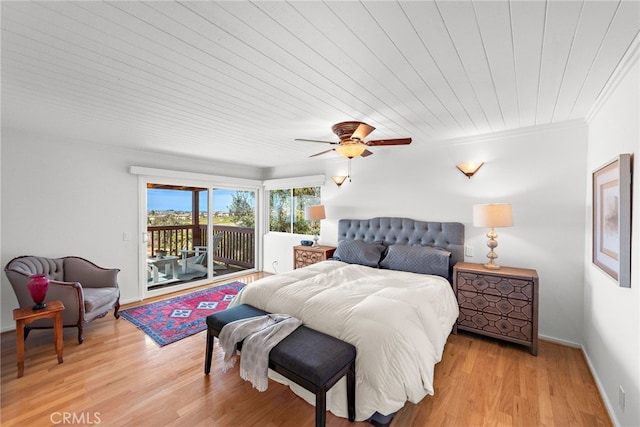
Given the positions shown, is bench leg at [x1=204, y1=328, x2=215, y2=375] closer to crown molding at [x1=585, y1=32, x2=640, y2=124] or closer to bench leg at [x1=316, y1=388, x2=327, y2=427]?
bench leg at [x1=316, y1=388, x2=327, y2=427]

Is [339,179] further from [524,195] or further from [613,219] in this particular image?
[613,219]

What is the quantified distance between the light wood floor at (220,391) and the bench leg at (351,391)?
0.27ft

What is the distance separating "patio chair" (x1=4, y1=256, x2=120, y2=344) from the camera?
270 cm

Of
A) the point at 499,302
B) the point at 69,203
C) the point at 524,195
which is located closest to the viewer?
the point at 499,302

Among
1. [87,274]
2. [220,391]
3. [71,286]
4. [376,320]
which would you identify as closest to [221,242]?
[87,274]

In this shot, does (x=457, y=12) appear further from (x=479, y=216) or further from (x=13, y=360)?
(x=13, y=360)

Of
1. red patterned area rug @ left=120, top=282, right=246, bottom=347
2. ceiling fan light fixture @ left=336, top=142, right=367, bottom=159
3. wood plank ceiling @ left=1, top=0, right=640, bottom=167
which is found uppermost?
→ wood plank ceiling @ left=1, top=0, right=640, bottom=167

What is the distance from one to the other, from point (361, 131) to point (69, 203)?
389 cm

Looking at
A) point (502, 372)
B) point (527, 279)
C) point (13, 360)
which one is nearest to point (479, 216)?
point (527, 279)

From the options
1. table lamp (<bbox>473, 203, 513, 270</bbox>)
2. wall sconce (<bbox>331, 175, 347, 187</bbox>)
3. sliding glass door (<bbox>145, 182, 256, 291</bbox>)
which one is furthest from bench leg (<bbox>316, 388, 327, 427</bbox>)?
sliding glass door (<bbox>145, 182, 256, 291</bbox>)

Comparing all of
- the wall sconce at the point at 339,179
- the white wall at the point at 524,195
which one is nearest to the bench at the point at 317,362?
the white wall at the point at 524,195

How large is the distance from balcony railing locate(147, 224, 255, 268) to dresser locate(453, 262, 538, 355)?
4.27 meters

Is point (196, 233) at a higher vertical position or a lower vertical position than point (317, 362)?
higher

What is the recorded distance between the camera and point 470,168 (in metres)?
3.30
